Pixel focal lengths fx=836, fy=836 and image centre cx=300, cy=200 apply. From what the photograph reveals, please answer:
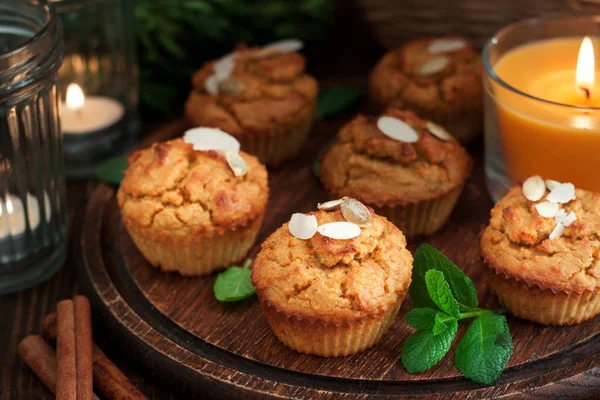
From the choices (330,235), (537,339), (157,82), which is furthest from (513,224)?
(157,82)

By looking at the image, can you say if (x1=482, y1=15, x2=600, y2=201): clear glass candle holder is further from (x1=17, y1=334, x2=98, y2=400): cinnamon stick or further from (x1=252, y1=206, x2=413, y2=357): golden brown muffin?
(x1=17, y1=334, x2=98, y2=400): cinnamon stick

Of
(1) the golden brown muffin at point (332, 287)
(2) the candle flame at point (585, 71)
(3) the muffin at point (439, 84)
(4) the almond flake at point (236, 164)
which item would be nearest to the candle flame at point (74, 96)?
(4) the almond flake at point (236, 164)

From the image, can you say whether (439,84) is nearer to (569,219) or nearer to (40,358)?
(569,219)

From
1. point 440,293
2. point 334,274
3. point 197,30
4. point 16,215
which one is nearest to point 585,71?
point 440,293

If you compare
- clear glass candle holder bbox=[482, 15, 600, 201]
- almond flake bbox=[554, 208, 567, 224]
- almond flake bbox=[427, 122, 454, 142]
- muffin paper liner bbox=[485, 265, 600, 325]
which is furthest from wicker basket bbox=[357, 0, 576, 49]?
muffin paper liner bbox=[485, 265, 600, 325]

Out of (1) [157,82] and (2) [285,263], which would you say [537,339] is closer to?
(2) [285,263]
